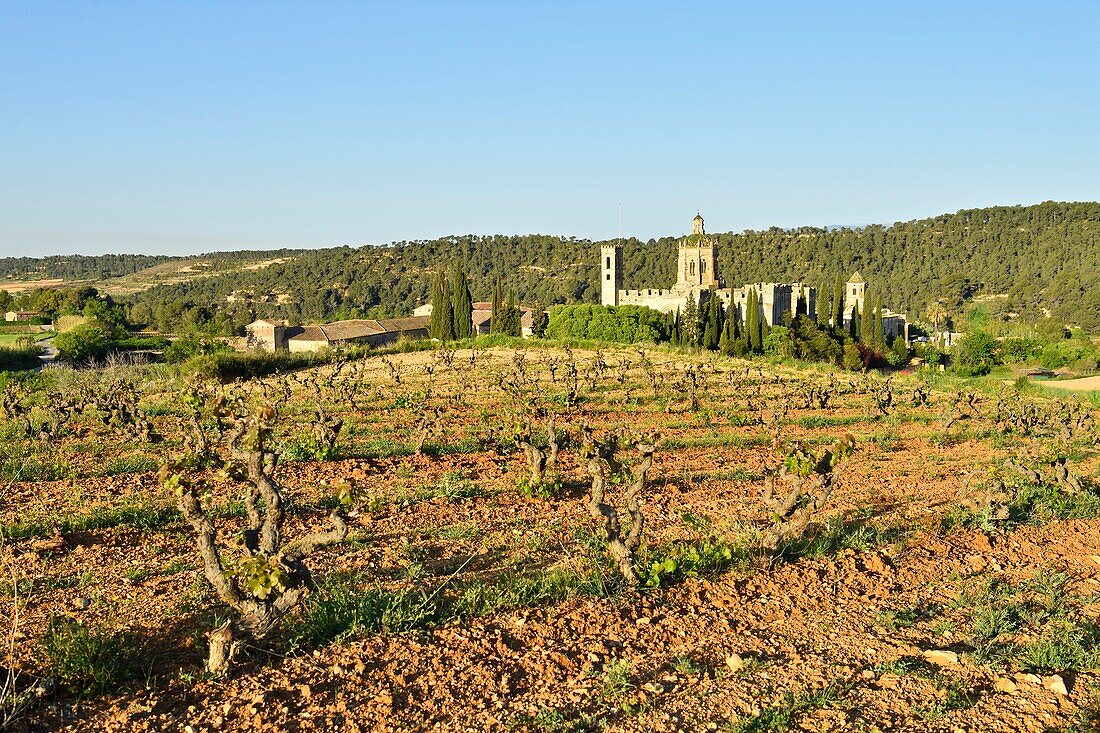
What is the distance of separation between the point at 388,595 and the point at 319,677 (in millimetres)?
982

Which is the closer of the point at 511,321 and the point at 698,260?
the point at 511,321

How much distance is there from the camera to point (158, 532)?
740cm

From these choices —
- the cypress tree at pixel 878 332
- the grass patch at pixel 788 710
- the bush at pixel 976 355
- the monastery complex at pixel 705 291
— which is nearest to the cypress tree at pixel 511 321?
the monastery complex at pixel 705 291

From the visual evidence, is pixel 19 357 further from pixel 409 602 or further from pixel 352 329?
pixel 409 602

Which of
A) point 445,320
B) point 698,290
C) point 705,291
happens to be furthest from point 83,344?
point 705,291

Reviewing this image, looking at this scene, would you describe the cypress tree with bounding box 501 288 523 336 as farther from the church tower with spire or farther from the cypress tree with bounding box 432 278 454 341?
the church tower with spire

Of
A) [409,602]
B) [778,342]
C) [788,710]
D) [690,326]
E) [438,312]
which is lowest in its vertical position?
[778,342]

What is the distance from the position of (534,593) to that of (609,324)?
48149 millimetres

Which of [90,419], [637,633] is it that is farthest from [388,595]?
[90,419]

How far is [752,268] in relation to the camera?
10625cm

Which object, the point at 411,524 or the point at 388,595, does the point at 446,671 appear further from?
the point at 411,524

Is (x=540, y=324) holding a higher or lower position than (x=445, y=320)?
lower

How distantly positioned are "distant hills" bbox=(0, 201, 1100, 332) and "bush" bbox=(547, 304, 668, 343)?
35326 millimetres

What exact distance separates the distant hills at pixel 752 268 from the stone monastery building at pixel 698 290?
60.4 feet
